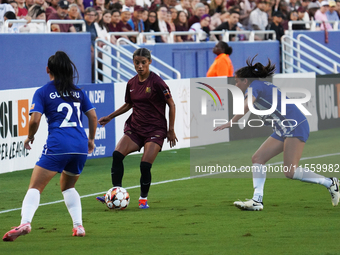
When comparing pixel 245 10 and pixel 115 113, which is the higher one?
pixel 245 10

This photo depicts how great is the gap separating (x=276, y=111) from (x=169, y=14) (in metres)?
11.7

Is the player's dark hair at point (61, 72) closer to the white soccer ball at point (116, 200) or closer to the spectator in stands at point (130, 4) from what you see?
the white soccer ball at point (116, 200)

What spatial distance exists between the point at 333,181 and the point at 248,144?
844 centimetres

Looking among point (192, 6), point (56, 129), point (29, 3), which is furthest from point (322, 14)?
point (56, 129)

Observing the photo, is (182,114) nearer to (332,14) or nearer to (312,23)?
(312,23)

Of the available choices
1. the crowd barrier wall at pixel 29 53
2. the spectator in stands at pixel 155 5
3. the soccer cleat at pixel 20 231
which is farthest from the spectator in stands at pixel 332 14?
the soccer cleat at pixel 20 231

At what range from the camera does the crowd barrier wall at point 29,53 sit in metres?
15.3

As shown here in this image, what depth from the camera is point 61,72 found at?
661 centimetres

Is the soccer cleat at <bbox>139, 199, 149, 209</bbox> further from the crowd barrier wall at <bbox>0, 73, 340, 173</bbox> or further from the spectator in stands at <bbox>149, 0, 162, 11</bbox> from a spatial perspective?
the spectator in stands at <bbox>149, 0, 162, 11</bbox>

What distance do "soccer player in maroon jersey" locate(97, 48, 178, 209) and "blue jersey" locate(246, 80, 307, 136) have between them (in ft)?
3.76

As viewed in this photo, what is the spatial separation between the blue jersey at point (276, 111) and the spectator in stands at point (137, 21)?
10855 millimetres

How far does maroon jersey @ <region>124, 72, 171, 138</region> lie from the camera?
8.84 metres

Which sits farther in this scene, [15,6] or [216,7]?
[216,7]

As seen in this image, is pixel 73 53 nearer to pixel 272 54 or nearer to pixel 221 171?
pixel 221 171
